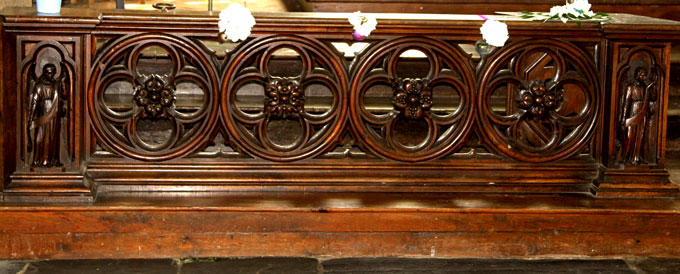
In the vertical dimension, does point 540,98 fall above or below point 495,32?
below

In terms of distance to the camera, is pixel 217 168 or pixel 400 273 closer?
pixel 400 273

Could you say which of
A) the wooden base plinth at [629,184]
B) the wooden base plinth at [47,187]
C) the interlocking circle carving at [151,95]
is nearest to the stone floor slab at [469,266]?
the wooden base plinth at [629,184]

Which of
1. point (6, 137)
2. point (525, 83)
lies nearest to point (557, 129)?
point (525, 83)

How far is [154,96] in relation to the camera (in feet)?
12.9

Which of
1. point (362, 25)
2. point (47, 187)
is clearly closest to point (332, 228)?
point (362, 25)

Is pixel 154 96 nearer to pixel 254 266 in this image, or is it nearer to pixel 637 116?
pixel 254 266

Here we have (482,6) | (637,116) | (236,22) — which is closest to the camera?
(236,22)

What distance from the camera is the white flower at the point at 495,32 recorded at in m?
3.88

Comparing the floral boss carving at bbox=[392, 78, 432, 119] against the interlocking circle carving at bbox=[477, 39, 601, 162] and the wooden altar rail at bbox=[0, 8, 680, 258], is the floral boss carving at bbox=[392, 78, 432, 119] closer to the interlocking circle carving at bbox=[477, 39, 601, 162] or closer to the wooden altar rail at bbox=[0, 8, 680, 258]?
the wooden altar rail at bbox=[0, 8, 680, 258]

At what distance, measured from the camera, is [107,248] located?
12.4 ft

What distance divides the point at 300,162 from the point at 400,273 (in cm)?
69

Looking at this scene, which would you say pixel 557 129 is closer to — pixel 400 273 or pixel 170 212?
pixel 400 273

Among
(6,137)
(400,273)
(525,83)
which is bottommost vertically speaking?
(400,273)

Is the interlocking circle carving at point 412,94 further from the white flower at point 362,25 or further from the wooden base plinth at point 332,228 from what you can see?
the wooden base plinth at point 332,228
